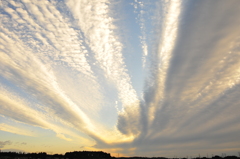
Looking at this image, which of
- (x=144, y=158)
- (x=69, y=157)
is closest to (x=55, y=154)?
(x=69, y=157)

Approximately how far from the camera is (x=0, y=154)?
197 feet

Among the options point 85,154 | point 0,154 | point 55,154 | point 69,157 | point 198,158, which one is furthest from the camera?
point 198,158

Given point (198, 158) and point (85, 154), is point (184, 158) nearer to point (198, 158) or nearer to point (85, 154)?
point (198, 158)

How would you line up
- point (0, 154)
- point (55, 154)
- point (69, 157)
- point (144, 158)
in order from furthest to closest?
point (144, 158) < point (69, 157) < point (55, 154) < point (0, 154)

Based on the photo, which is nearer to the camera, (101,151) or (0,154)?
(0,154)

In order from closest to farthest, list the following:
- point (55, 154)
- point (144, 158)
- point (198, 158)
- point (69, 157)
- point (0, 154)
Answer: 1. point (0, 154)
2. point (55, 154)
3. point (69, 157)
4. point (198, 158)
5. point (144, 158)

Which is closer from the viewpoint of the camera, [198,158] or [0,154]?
[0,154]

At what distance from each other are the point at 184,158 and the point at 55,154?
359 feet

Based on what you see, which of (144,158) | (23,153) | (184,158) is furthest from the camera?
(144,158)

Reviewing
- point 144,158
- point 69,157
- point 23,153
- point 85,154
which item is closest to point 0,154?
point 23,153

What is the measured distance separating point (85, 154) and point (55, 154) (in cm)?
2341

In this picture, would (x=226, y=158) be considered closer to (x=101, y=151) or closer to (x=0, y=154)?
(x=101, y=151)

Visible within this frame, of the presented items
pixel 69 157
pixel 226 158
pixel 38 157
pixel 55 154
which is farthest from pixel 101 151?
pixel 226 158

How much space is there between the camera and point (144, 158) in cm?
17350
